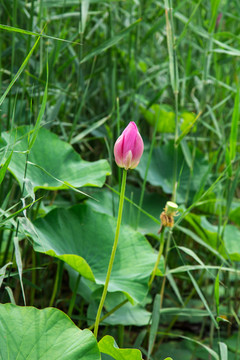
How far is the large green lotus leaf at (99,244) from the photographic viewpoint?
1134 mm

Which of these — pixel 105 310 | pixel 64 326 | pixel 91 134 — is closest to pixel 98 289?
pixel 105 310

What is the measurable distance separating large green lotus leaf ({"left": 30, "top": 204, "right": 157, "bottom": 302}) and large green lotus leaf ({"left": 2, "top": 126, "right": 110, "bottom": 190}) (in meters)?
0.08

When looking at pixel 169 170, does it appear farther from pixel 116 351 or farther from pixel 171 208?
pixel 116 351

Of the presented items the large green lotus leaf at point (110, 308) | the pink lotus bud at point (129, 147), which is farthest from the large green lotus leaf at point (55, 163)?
the pink lotus bud at point (129, 147)

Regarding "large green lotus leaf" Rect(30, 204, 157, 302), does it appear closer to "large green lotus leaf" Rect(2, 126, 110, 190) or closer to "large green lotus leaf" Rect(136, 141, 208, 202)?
"large green lotus leaf" Rect(2, 126, 110, 190)

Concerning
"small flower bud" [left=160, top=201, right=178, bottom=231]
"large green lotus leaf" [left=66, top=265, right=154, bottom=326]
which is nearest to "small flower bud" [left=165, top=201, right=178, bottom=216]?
"small flower bud" [left=160, top=201, right=178, bottom=231]

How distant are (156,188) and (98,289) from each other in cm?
74

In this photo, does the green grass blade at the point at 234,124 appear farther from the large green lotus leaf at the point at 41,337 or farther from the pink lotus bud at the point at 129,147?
the large green lotus leaf at the point at 41,337

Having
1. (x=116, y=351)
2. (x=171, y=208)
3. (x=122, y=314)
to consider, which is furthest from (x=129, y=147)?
(x=122, y=314)

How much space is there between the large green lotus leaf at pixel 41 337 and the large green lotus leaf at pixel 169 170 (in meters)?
0.91

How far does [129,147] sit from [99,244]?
47cm

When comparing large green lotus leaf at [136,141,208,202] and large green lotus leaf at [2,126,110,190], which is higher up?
large green lotus leaf at [2,126,110,190]

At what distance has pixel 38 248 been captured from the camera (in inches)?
41.2

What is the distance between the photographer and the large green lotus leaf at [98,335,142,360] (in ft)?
2.77
